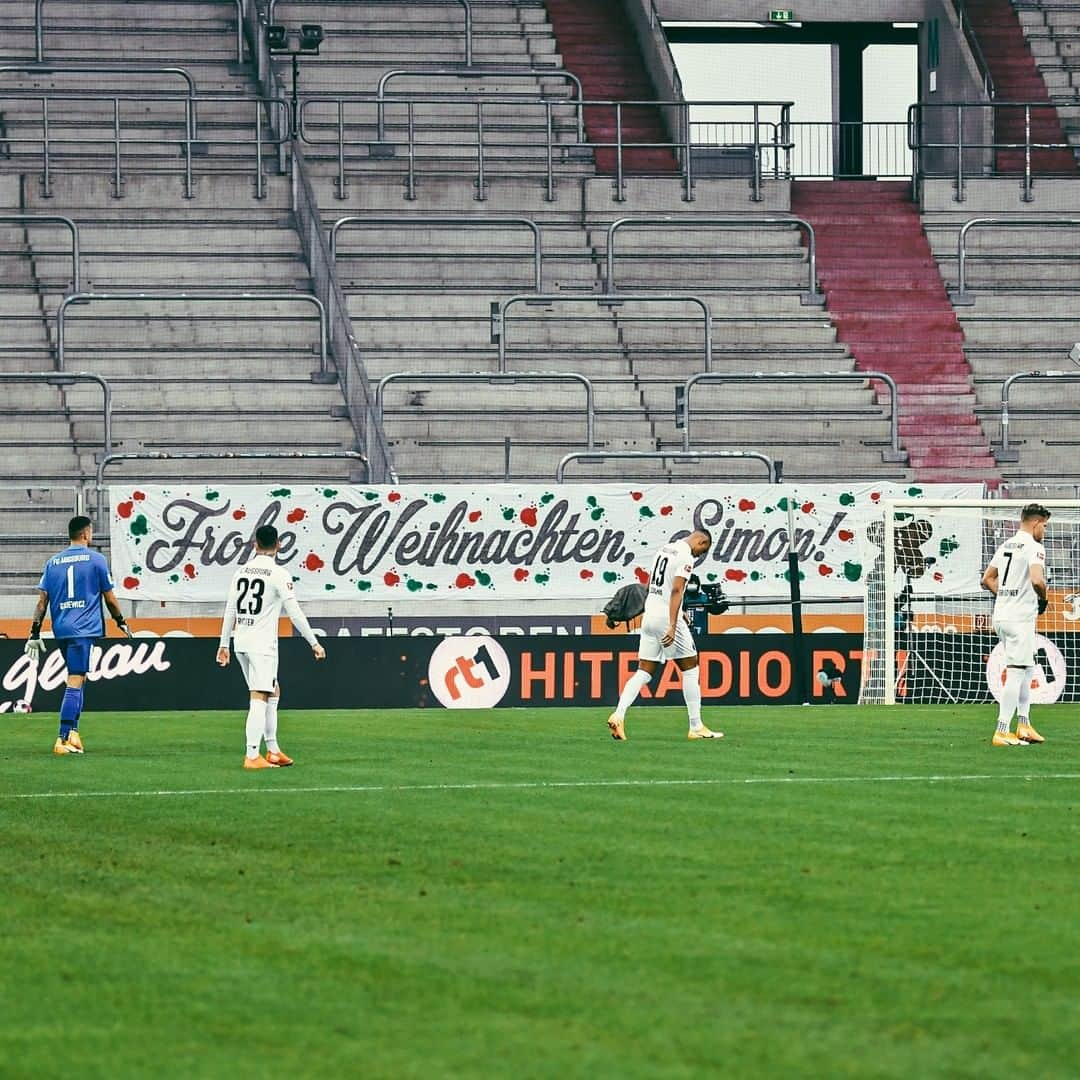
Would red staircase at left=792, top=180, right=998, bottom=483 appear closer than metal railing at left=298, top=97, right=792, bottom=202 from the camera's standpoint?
Yes

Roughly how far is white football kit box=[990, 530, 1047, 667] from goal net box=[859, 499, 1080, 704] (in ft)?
22.5

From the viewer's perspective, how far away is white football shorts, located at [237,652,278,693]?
1772 centimetres

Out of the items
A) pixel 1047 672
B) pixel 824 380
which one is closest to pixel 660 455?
pixel 1047 672

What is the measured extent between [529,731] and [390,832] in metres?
8.80

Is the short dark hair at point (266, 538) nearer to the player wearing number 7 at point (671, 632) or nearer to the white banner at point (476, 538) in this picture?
the player wearing number 7 at point (671, 632)

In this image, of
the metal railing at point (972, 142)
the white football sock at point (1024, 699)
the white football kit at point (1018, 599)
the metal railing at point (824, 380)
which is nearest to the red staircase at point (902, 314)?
the metal railing at point (824, 380)

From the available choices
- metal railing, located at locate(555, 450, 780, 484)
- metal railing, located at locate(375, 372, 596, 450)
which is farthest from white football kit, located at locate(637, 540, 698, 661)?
metal railing, located at locate(375, 372, 596, 450)

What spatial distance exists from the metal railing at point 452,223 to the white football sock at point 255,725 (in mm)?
16361

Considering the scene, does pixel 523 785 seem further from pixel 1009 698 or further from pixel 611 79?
pixel 611 79

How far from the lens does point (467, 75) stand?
38.1 metres

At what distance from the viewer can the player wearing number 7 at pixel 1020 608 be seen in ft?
61.3

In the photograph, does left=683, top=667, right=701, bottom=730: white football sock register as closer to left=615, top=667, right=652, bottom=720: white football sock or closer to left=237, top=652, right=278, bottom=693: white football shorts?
left=615, top=667, right=652, bottom=720: white football sock

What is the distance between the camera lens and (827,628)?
28.2 m

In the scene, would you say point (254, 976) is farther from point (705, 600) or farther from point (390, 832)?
point (705, 600)
